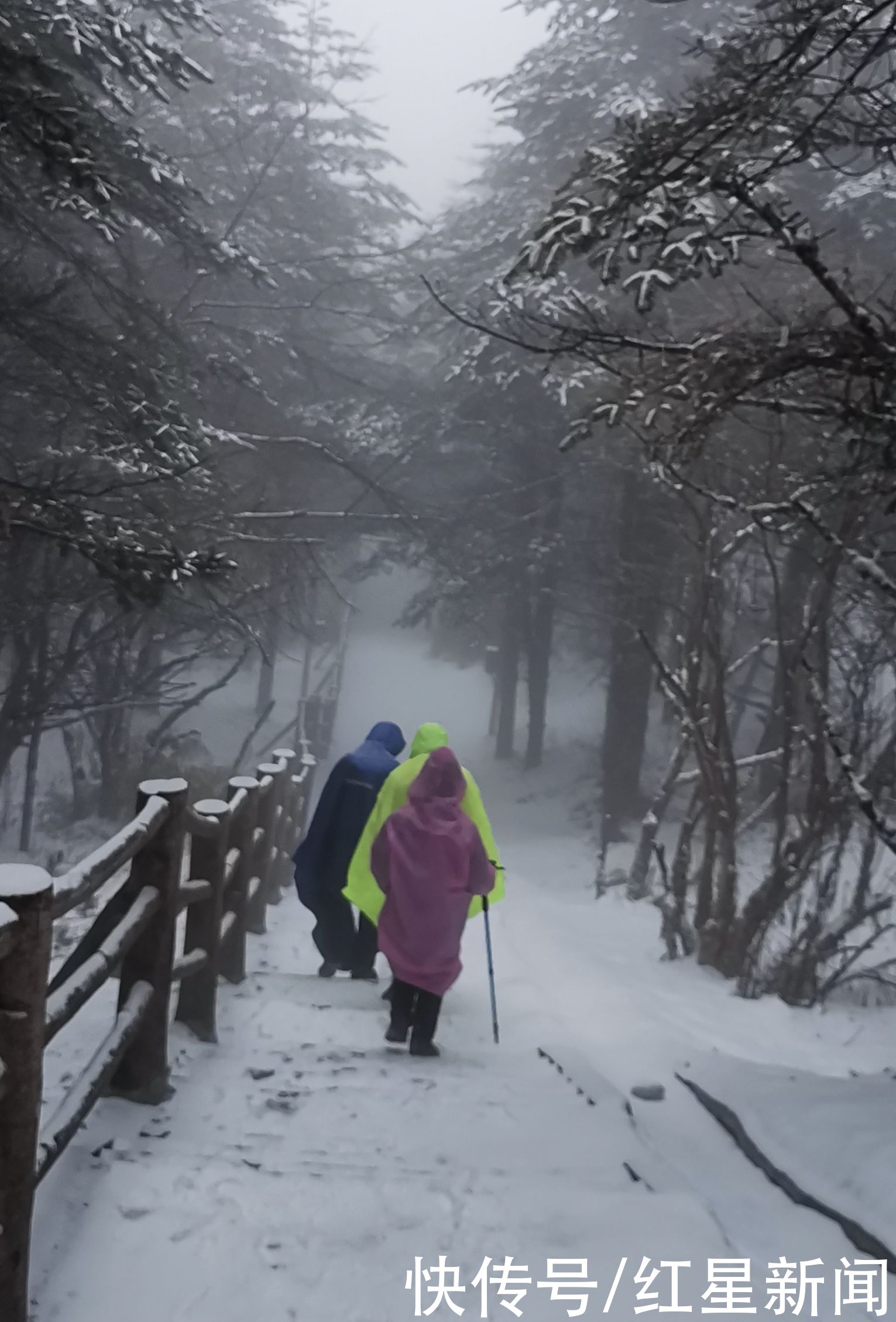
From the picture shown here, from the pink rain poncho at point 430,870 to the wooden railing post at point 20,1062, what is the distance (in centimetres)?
304

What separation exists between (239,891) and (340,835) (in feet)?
2.51

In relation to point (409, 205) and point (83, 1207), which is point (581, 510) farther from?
point (83, 1207)

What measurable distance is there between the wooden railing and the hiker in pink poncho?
876 mm

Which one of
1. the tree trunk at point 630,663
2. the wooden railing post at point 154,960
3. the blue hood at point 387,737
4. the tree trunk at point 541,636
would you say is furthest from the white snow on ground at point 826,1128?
the tree trunk at point 541,636

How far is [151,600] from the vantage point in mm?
6098

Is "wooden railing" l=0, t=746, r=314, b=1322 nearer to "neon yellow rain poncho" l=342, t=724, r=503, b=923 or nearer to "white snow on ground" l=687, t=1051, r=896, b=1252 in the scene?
"neon yellow rain poncho" l=342, t=724, r=503, b=923

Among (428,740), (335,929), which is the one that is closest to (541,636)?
(335,929)

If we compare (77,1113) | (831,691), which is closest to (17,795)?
(831,691)

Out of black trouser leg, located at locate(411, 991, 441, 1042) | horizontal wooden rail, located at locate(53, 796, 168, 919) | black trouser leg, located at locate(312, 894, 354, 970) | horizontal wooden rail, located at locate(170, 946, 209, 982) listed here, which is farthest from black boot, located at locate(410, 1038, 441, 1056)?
horizontal wooden rail, located at locate(53, 796, 168, 919)

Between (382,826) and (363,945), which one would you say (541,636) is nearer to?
(363,945)

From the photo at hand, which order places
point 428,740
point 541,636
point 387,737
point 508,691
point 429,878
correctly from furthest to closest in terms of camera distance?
point 508,691 → point 541,636 → point 387,737 → point 428,740 → point 429,878

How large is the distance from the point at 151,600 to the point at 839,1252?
14.7 feet

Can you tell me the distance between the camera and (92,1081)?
3.39 metres

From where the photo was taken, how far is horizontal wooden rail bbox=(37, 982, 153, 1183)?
2.93m
